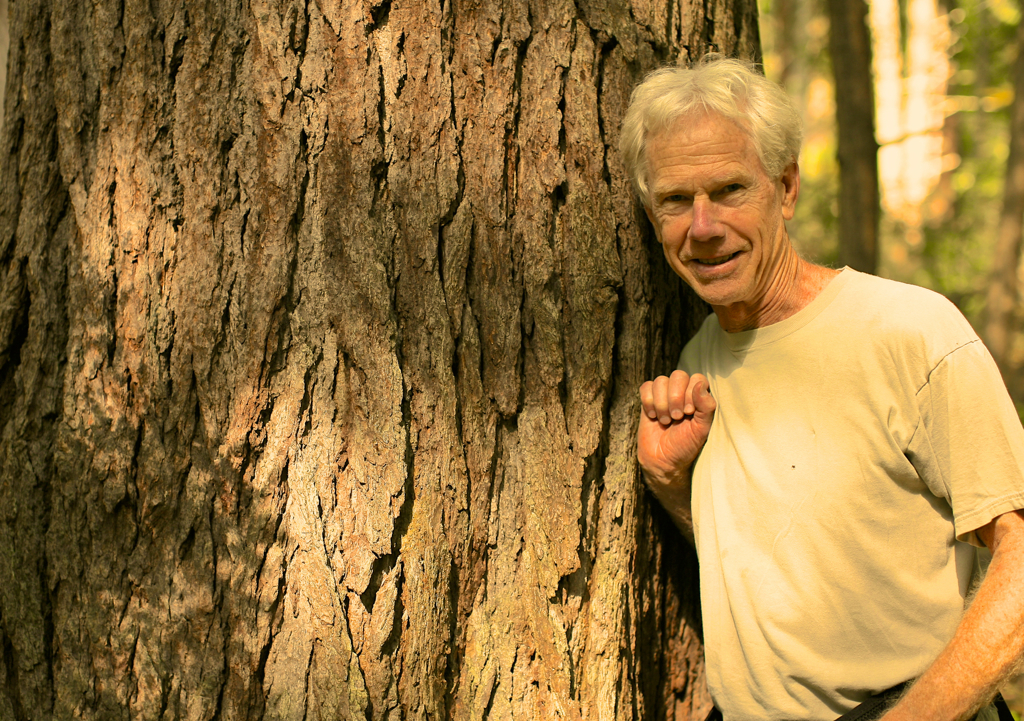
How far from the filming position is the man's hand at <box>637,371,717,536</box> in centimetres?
184

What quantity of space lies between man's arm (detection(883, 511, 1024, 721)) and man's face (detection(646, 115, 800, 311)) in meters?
0.72

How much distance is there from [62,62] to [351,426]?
110 centimetres

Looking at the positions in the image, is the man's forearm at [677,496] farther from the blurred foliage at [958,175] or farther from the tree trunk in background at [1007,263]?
the tree trunk in background at [1007,263]

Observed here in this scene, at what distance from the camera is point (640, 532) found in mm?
1902

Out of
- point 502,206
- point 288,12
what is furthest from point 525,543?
point 288,12

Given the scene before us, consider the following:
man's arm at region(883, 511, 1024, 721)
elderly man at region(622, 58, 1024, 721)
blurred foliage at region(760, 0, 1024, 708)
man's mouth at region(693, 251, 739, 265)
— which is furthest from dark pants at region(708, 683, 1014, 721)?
blurred foliage at region(760, 0, 1024, 708)

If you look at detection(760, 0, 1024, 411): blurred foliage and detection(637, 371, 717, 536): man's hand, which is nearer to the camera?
detection(637, 371, 717, 536): man's hand

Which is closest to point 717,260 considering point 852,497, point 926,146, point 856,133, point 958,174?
point 852,497

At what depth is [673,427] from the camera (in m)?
1.86

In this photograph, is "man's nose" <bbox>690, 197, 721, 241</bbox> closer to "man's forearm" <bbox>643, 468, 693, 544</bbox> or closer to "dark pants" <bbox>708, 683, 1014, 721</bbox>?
"man's forearm" <bbox>643, 468, 693, 544</bbox>

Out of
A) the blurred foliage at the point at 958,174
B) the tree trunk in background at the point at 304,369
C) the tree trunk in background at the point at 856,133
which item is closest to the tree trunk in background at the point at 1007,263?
the blurred foliage at the point at 958,174

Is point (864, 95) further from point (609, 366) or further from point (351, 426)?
point (351, 426)

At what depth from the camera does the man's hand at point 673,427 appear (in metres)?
1.84

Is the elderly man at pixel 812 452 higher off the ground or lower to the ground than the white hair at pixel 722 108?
lower
